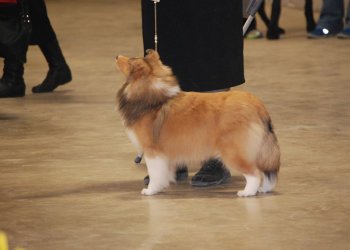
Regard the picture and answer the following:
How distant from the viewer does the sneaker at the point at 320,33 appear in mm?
8602

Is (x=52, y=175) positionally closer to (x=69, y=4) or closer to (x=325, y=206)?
(x=325, y=206)

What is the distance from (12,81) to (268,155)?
2.98 metres

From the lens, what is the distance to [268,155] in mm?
3480

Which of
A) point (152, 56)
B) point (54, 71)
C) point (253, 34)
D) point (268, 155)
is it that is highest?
point (152, 56)

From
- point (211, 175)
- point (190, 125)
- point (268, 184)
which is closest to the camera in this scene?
point (190, 125)

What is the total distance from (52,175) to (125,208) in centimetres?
70

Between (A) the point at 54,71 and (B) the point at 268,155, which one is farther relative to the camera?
(A) the point at 54,71

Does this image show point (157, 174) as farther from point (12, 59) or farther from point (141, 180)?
point (12, 59)

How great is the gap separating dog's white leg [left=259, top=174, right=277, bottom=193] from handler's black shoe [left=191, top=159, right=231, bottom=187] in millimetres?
236

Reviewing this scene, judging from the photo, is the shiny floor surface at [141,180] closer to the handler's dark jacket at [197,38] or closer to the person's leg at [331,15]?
the handler's dark jacket at [197,38]

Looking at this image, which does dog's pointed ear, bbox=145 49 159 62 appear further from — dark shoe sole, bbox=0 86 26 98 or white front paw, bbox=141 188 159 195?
dark shoe sole, bbox=0 86 26 98

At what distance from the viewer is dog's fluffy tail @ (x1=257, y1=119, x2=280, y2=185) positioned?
3465 millimetres

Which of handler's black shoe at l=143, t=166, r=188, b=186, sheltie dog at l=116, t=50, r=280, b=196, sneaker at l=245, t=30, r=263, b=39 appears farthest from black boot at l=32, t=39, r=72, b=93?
sneaker at l=245, t=30, r=263, b=39

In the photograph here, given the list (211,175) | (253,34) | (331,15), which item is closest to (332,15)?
(331,15)
